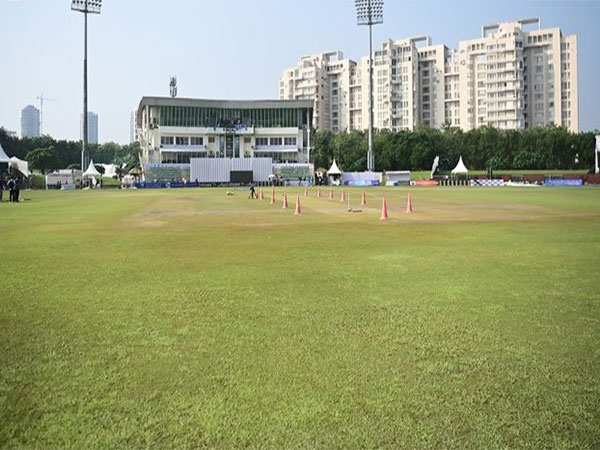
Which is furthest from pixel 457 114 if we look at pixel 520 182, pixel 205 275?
pixel 205 275

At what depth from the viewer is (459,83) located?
155 metres

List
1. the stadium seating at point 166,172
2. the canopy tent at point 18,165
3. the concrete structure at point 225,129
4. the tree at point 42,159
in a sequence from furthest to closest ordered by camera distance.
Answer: the tree at point 42,159, the concrete structure at point 225,129, the stadium seating at point 166,172, the canopy tent at point 18,165

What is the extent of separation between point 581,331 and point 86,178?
288 ft

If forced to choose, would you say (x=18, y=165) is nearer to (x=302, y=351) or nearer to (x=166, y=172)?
(x=166, y=172)

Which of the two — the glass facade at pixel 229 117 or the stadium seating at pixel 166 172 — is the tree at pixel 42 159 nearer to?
the glass facade at pixel 229 117

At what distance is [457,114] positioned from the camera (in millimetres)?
157750

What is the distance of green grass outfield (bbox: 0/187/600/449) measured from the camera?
404 cm

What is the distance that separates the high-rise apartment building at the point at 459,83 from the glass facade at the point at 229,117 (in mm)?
38208

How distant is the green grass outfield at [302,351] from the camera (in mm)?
4039

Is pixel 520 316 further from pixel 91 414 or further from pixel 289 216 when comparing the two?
pixel 289 216

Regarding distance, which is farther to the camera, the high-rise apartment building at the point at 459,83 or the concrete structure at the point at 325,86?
the concrete structure at the point at 325,86

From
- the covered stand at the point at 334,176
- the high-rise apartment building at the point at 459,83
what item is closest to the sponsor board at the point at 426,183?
the covered stand at the point at 334,176

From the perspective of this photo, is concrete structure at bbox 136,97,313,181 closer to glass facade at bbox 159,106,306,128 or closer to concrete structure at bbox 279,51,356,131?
glass facade at bbox 159,106,306,128

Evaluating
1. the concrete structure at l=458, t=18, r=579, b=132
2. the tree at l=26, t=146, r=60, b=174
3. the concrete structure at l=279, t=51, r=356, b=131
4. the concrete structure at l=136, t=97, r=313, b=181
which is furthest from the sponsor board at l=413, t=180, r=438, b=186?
the concrete structure at l=279, t=51, r=356, b=131
